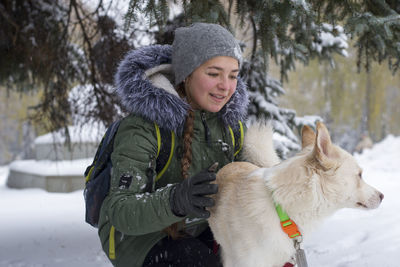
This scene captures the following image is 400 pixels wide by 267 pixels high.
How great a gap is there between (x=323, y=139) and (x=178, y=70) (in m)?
0.97

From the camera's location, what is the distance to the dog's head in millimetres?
1774

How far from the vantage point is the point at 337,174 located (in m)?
1.83

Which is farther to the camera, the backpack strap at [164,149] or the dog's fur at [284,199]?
the backpack strap at [164,149]

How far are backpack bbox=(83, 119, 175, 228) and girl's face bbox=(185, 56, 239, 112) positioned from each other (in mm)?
302

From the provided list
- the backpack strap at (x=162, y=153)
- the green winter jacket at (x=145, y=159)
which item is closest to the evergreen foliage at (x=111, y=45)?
the green winter jacket at (x=145, y=159)

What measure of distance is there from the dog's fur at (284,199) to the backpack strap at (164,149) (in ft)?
1.26

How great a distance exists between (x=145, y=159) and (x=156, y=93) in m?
0.42

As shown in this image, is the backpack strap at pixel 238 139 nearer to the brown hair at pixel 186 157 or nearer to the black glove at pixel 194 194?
the brown hair at pixel 186 157

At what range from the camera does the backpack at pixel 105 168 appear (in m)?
2.06

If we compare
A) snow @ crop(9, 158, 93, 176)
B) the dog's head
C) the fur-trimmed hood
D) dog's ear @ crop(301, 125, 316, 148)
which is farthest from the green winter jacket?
snow @ crop(9, 158, 93, 176)

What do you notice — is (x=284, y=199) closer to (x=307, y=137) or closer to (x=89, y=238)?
(x=307, y=137)

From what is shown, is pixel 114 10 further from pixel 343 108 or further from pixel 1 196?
pixel 343 108

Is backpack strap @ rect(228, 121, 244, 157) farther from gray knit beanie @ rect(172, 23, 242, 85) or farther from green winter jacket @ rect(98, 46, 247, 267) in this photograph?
gray knit beanie @ rect(172, 23, 242, 85)

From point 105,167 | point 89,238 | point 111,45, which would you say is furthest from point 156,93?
point 89,238
